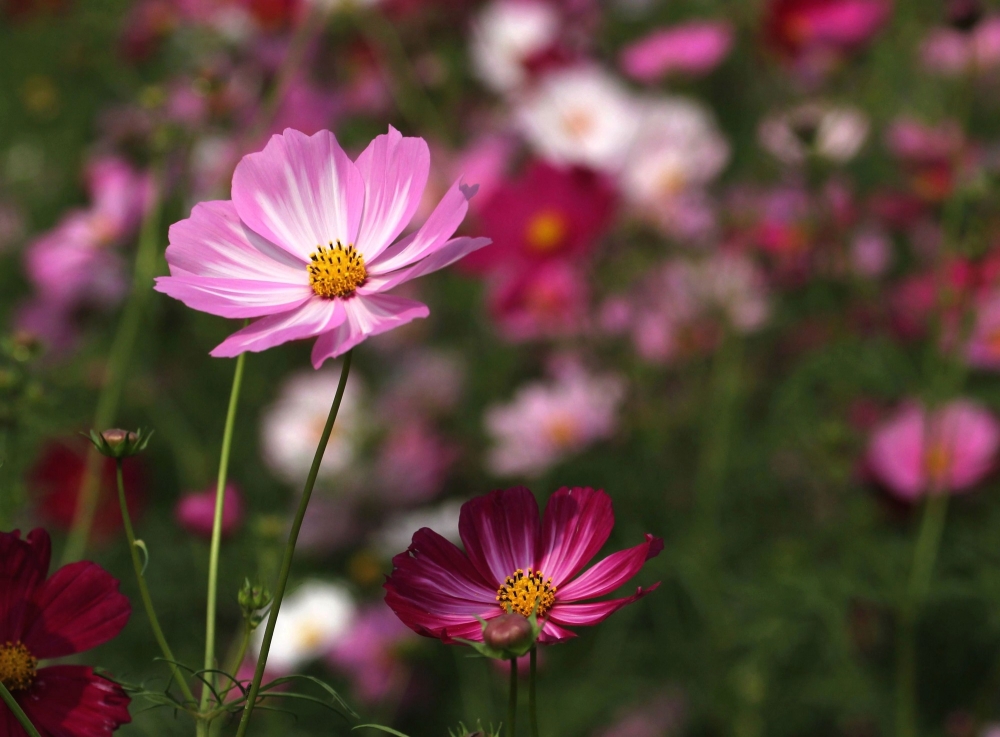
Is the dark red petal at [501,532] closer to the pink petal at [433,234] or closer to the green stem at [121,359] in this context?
the pink petal at [433,234]

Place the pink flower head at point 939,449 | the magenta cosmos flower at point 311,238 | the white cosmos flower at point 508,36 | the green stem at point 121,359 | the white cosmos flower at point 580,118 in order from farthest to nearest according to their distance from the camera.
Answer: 1. the white cosmos flower at point 508,36
2. the white cosmos flower at point 580,118
3. the pink flower head at point 939,449
4. the green stem at point 121,359
5. the magenta cosmos flower at point 311,238

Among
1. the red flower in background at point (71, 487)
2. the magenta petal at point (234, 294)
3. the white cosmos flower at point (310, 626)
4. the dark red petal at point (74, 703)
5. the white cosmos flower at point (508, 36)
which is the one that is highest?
the white cosmos flower at point (508, 36)

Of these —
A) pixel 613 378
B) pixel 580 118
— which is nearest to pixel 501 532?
pixel 613 378

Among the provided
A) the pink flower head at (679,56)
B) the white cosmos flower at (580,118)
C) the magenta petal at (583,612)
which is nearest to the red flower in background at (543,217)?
the white cosmos flower at (580,118)

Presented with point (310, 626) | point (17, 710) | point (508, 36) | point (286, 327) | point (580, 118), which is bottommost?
point (17, 710)

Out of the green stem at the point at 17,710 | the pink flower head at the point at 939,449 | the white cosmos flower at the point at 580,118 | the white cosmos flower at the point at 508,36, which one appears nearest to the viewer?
the green stem at the point at 17,710

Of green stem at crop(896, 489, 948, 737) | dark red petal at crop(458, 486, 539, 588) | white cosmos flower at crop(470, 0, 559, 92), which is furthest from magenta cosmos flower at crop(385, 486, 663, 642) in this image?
white cosmos flower at crop(470, 0, 559, 92)

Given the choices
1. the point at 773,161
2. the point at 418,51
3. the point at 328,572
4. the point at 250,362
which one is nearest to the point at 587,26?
the point at 418,51

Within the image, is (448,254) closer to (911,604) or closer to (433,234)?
(433,234)
